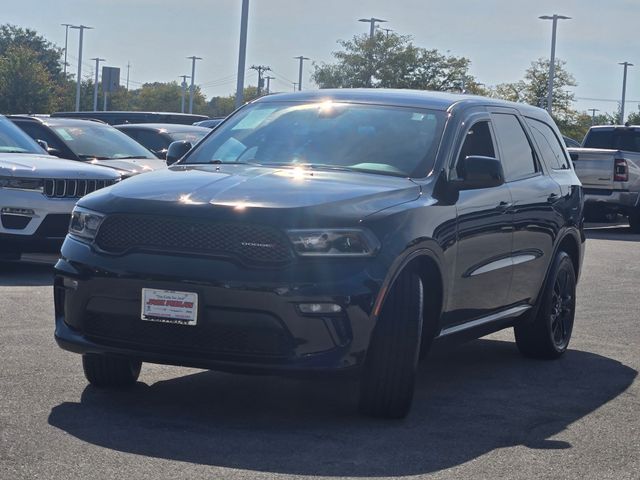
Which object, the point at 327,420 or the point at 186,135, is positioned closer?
the point at 327,420

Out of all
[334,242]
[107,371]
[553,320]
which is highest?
[334,242]

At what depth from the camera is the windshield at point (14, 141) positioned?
1402 cm

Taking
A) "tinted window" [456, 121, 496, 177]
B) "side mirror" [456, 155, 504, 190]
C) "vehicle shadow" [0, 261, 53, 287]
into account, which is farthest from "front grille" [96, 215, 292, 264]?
"vehicle shadow" [0, 261, 53, 287]

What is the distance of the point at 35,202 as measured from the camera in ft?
41.6

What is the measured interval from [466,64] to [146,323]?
233ft

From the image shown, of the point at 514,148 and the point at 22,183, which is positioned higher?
the point at 514,148

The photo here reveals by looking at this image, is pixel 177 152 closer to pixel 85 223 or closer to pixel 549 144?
pixel 85 223

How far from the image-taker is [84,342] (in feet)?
21.4

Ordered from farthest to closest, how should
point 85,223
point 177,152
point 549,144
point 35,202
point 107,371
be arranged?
point 35,202 < point 549,144 < point 177,152 < point 107,371 < point 85,223

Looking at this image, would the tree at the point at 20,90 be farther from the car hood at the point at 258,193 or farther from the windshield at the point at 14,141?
the car hood at the point at 258,193

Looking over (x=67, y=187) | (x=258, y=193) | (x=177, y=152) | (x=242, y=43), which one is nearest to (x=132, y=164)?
(x=67, y=187)

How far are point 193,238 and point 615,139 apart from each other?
20419 mm

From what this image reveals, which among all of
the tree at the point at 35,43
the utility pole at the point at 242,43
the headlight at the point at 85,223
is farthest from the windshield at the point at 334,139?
the tree at the point at 35,43

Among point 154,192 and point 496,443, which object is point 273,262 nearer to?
point 154,192
